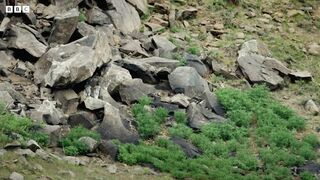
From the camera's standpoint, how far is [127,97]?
41.5 ft

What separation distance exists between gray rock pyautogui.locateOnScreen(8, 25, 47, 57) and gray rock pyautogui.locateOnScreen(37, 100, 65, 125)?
6.40 feet

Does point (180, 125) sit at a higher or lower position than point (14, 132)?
lower

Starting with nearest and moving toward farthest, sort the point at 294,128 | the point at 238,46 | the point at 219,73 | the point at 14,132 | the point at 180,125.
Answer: the point at 14,132 → the point at 180,125 → the point at 294,128 → the point at 219,73 → the point at 238,46

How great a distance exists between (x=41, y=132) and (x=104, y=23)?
5.85 meters

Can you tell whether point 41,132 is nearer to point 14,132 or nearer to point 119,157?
point 14,132

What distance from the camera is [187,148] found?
11.3 m

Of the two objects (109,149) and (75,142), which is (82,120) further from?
(109,149)

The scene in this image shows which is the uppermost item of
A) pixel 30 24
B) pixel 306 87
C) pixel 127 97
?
pixel 30 24

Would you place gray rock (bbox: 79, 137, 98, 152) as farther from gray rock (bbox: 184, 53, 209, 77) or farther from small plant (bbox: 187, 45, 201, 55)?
small plant (bbox: 187, 45, 201, 55)

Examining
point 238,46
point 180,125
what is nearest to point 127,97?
point 180,125

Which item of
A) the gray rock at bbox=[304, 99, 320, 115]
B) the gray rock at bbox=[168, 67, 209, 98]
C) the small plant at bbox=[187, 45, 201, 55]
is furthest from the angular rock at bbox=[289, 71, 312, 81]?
the gray rock at bbox=[168, 67, 209, 98]

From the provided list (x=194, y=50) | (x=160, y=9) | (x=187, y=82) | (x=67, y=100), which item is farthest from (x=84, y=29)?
(x=160, y=9)

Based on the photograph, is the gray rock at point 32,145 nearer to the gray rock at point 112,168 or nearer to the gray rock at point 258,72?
the gray rock at point 112,168

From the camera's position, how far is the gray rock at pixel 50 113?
35.7ft
